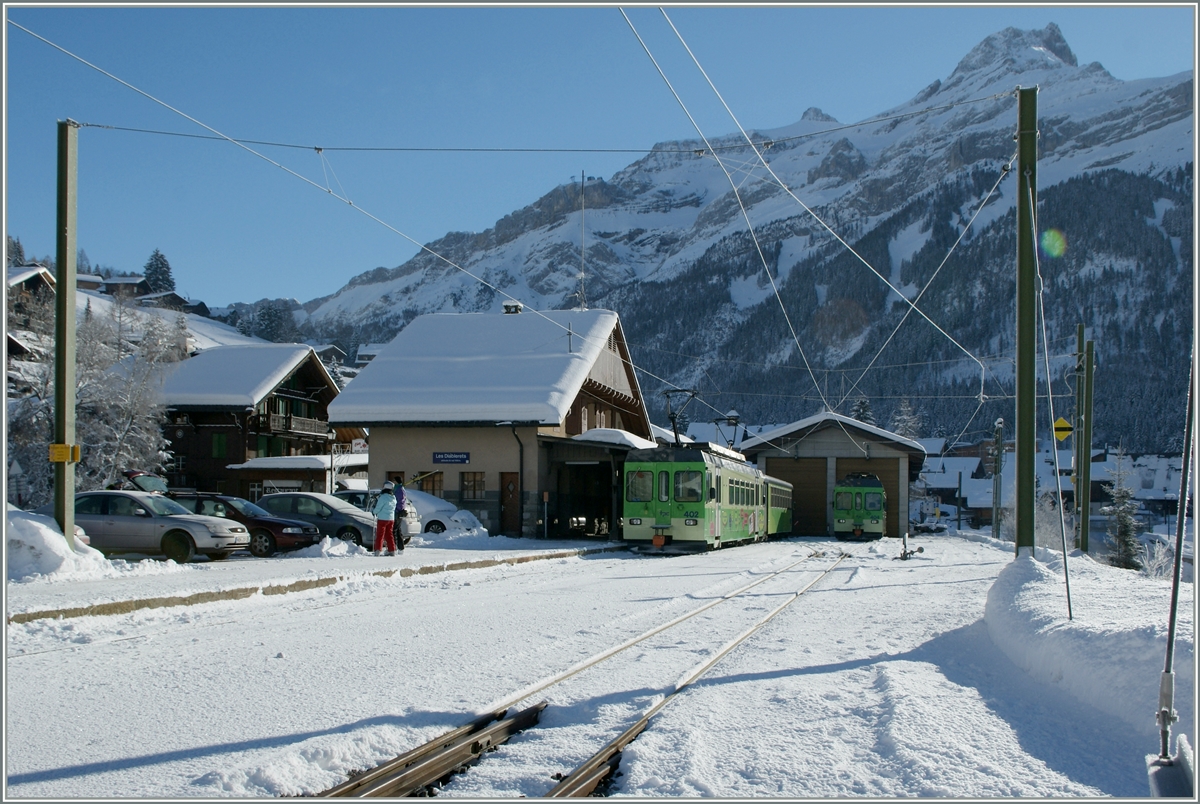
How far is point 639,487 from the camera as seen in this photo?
27891 mm

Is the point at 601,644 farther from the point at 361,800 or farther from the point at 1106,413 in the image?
the point at 1106,413

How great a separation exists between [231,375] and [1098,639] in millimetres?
49811

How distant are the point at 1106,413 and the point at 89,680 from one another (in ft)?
469

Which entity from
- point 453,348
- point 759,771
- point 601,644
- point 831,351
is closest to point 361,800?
point 759,771

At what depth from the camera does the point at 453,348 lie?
1533 inches

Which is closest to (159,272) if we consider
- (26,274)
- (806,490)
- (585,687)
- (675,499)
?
(26,274)

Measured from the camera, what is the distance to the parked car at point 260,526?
20344 millimetres

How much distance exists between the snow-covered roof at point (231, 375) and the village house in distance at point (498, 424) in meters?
14.0

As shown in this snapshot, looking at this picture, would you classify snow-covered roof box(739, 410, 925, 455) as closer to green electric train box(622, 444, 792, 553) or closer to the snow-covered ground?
green electric train box(622, 444, 792, 553)

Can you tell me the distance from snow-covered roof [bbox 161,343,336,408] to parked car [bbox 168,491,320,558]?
89.6 feet

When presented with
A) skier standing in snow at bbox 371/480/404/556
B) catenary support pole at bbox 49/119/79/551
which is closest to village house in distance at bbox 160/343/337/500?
skier standing in snow at bbox 371/480/404/556

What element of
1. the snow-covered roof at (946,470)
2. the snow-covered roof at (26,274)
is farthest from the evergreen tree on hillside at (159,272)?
the snow-covered roof at (946,470)

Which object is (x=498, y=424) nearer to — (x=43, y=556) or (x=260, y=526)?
(x=260, y=526)

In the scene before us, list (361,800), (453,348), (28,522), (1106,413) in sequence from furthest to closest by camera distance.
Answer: (1106,413) < (453,348) < (28,522) < (361,800)
